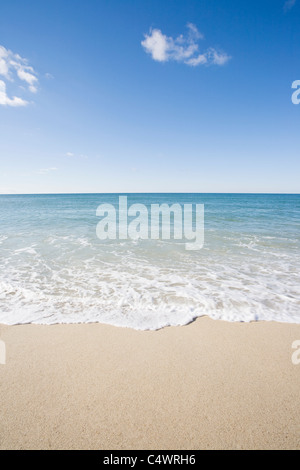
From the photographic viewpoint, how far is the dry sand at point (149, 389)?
2.04 meters

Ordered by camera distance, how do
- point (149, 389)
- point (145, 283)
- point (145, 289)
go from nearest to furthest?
point (149, 389), point (145, 289), point (145, 283)

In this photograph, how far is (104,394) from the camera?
8.04ft

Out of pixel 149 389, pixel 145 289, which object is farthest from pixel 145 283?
pixel 149 389

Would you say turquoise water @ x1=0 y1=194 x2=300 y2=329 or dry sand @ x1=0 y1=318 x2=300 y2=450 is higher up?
turquoise water @ x1=0 y1=194 x2=300 y2=329

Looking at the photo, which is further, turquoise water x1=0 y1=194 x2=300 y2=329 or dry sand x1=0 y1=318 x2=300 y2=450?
turquoise water x1=0 y1=194 x2=300 y2=329

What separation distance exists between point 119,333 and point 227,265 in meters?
4.95

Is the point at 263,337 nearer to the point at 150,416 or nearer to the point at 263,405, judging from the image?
the point at 263,405

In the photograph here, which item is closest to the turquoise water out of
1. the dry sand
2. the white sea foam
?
the white sea foam

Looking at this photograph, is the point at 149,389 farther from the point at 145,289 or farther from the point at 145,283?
the point at 145,283

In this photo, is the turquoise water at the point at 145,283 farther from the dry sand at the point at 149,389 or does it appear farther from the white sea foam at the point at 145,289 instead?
the dry sand at the point at 149,389

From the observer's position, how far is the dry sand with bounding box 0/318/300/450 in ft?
6.71

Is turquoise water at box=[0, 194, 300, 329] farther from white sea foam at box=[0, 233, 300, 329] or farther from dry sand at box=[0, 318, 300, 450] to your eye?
dry sand at box=[0, 318, 300, 450]

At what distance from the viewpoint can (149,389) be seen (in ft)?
8.27

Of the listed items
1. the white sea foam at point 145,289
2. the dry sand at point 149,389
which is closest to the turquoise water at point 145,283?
the white sea foam at point 145,289
